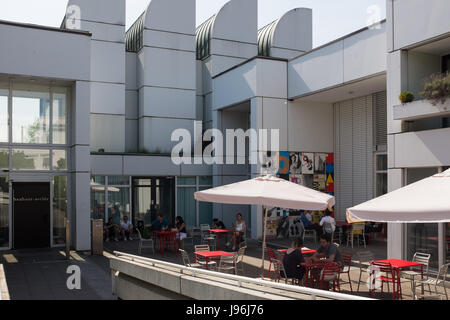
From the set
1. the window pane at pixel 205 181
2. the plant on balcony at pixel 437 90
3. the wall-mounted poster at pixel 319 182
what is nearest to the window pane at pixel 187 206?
the window pane at pixel 205 181

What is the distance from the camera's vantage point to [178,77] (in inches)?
950

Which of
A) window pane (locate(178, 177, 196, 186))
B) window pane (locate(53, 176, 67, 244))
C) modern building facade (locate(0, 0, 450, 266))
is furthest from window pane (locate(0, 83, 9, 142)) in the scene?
window pane (locate(178, 177, 196, 186))

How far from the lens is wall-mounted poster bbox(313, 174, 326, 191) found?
20.1m

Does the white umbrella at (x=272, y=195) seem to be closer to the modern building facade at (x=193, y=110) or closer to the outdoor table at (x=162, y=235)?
the modern building facade at (x=193, y=110)

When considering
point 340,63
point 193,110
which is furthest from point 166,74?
point 340,63

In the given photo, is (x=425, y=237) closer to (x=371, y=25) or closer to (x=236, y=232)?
(x=236, y=232)

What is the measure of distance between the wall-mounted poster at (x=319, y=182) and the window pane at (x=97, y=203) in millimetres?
9025

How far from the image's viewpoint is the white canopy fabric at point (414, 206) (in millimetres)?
5691

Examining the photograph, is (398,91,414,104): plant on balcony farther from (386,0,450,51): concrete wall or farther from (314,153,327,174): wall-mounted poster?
(314,153,327,174): wall-mounted poster

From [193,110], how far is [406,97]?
537 inches

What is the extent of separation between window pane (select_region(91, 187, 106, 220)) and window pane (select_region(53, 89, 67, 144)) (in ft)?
12.2

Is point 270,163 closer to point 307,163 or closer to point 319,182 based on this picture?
point 307,163

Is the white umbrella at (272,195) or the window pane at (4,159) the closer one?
the white umbrella at (272,195)

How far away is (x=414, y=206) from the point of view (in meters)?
5.93
